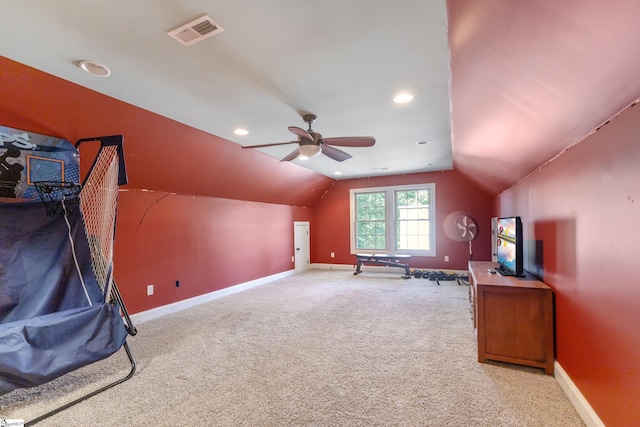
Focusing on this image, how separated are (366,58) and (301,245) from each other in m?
5.84

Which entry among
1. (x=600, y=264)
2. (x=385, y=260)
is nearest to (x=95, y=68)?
(x=600, y=264)

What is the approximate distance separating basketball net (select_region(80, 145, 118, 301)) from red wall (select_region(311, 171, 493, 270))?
5722 mm

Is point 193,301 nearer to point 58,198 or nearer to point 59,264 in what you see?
point 59,264

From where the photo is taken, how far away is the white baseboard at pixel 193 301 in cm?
380

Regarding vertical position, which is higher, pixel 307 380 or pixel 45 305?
pixel 45 305

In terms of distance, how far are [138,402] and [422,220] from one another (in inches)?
249

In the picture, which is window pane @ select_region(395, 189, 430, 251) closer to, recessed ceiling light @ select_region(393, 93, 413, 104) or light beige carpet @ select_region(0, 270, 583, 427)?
light beige carpet @ select_region(0, 270, 583, 427)

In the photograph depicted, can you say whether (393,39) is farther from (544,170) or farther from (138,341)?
(138,341)

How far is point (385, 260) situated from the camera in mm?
6688

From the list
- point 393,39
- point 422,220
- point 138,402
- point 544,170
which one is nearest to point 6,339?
point 138,402

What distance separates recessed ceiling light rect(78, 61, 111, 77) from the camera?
2.04 metres

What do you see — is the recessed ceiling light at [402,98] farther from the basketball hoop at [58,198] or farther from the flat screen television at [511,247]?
the basketball hoop at [58,198]

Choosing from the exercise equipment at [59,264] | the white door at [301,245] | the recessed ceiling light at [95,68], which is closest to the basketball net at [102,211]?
the exercise equipment at [59,264]

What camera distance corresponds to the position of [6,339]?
1.81 meters
